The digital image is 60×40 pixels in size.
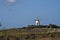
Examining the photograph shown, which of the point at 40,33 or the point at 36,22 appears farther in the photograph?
the point at 36,22

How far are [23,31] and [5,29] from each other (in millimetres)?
1736

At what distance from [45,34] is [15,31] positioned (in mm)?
2290

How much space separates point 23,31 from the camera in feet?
53.8

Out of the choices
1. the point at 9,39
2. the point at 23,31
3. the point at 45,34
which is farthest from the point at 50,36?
the point at 9,39

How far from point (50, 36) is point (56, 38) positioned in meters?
0.50

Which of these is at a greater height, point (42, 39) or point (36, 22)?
point (36, 22)

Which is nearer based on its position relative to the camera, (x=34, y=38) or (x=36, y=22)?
(x=34, y=38)

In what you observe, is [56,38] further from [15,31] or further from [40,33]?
[15,31]

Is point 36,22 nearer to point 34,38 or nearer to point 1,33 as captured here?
point 34,38

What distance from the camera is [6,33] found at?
53.8 feet

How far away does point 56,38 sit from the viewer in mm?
16391

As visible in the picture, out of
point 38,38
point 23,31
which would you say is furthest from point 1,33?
point 38,38

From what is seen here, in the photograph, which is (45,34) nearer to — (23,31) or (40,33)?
(40,33)

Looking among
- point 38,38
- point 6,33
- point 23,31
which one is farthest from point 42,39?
point 6,33
